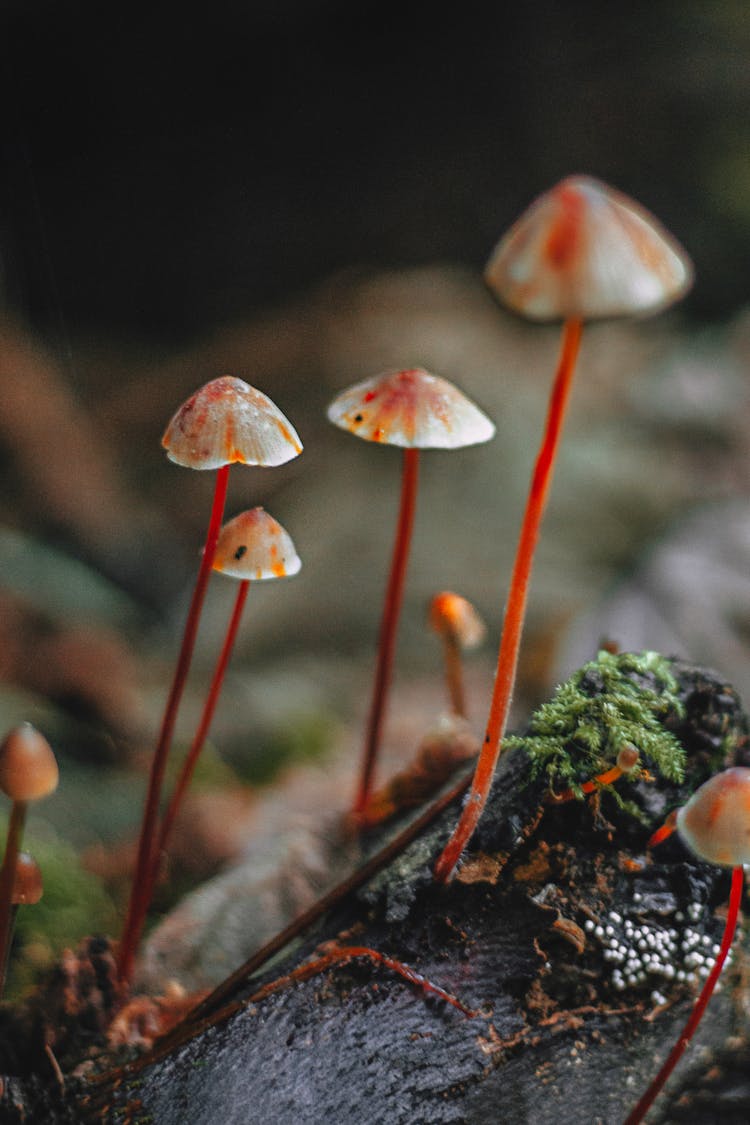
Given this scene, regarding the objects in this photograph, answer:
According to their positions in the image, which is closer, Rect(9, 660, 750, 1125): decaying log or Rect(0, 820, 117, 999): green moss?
Rect(9, 660, 750, 1125): decaying log

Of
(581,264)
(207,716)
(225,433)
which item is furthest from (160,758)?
(581,264)

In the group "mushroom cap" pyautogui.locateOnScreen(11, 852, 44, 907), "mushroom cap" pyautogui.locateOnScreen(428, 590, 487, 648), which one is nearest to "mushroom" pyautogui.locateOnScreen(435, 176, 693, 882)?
"mushroom cap" pyautogui.locateOnScreen(428, 590, 487, 648)

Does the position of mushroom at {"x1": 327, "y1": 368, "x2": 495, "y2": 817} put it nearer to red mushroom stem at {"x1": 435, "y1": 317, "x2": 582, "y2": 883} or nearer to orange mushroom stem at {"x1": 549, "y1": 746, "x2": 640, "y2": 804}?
red mushroom stem at {"x1": 435, "y1": 317, "x2": 582, "y2": 883}

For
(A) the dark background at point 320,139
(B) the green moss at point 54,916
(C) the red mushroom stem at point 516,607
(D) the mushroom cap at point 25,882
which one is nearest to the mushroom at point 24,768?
(D) the mushroom cap at point 25,882

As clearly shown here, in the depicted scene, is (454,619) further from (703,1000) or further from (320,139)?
(320,139)

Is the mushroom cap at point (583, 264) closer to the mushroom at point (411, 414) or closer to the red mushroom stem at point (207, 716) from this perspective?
the mushroom at point (411, 414)

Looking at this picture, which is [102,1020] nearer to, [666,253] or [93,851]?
[93,851]
